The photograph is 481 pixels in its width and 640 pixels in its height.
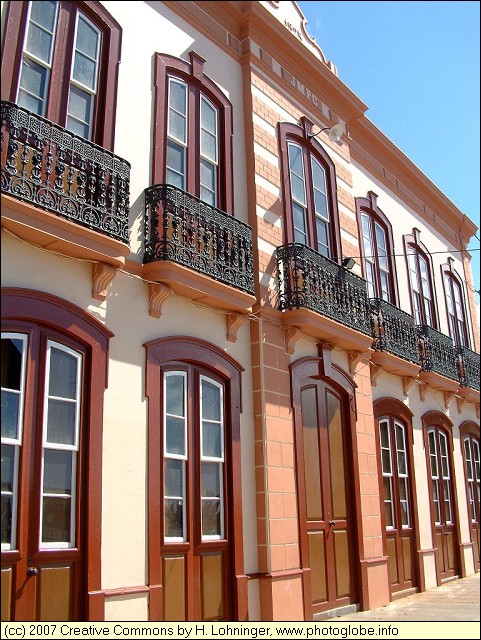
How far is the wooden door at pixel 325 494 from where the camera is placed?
983 cm

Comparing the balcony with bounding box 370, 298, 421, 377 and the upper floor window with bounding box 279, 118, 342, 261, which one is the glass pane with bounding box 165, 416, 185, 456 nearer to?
the upper floor window with bounding box 279, 118, 342, 261

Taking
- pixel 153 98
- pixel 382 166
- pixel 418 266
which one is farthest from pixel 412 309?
pixel 153 98

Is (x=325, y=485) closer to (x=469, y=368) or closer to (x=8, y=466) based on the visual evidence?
(x=8, y=466)

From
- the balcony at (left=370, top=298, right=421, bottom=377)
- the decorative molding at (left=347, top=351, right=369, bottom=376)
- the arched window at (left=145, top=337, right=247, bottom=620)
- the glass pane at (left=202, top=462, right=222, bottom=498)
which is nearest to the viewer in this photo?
the arched window at (left=145, top=337, right=247, bottom=620)

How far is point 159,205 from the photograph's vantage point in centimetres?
843

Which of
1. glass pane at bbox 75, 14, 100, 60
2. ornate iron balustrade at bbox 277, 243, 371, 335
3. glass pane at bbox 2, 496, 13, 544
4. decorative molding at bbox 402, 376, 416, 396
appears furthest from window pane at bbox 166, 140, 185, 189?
decorative molding at bbox 402, 376, 416, 396

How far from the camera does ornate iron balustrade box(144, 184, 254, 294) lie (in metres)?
8.28

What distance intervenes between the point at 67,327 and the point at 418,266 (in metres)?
11.1

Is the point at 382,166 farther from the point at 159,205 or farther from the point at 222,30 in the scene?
the point at 159,205

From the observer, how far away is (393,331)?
1354cm

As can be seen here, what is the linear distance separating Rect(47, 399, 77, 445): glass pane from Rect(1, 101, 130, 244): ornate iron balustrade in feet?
6.16

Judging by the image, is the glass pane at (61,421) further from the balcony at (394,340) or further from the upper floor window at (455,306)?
the upper floor window at (455,306)

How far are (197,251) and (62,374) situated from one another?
8.04 ft

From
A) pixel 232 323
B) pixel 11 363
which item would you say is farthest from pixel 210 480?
pixel 11 363
